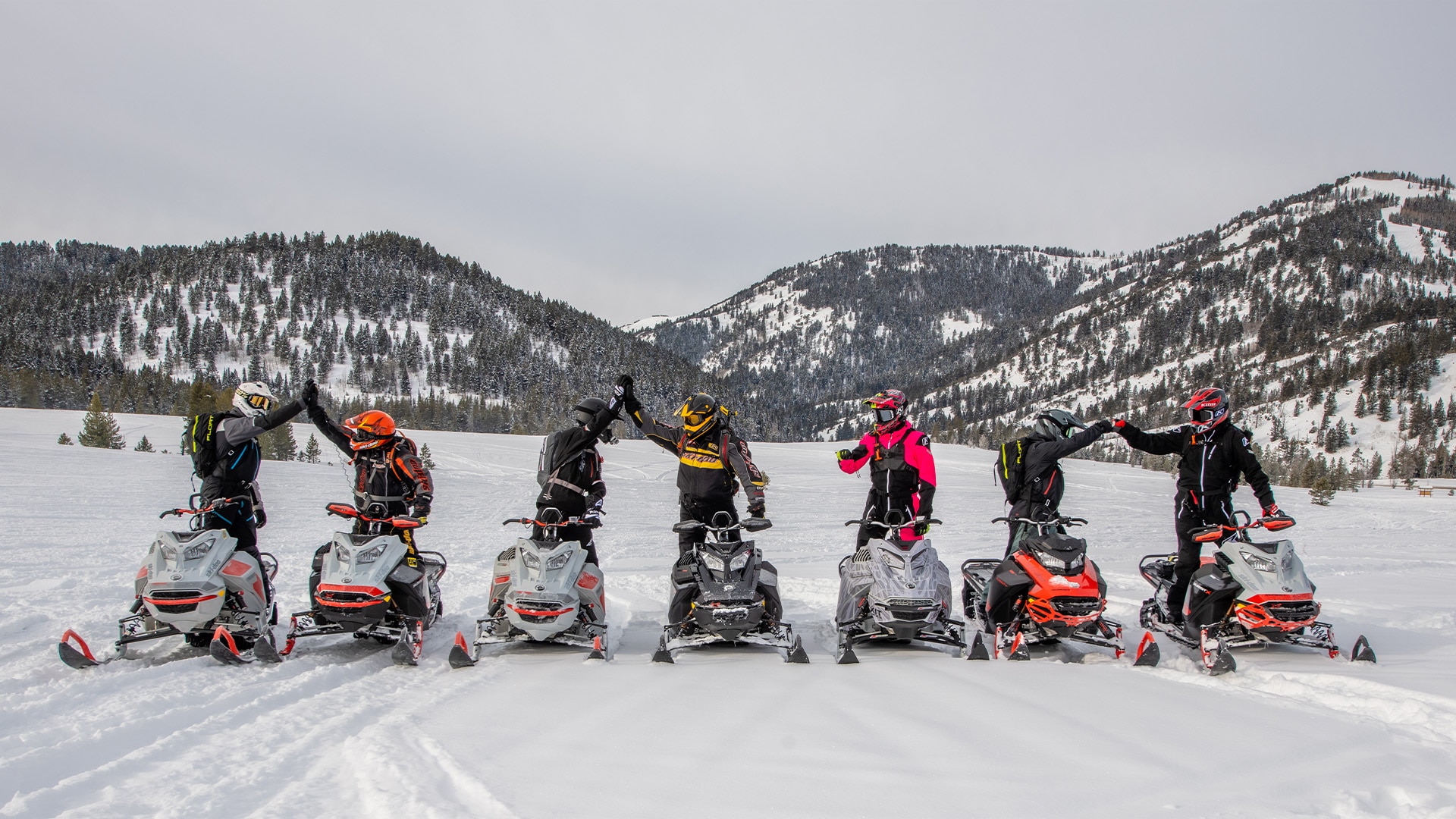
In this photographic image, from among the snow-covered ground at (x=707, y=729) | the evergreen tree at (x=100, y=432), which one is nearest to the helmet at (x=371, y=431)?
the snow-covered ground at (x=707, y=729)

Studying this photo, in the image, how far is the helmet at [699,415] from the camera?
6.96 metres

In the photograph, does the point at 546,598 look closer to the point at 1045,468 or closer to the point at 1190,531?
the point at 1045,468

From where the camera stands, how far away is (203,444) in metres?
6.12

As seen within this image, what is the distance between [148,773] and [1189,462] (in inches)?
304

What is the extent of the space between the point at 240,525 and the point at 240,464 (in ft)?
1.69

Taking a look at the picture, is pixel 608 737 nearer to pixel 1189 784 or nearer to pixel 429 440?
pixel 1189 784

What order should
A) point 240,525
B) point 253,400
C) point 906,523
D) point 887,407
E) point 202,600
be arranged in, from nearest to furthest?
1. point 202,600
2. point 240,525
3. point 253,400
4. point 906,523
5. point 887,407

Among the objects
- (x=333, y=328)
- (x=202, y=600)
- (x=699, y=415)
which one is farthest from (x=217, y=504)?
(x=333, y=328)

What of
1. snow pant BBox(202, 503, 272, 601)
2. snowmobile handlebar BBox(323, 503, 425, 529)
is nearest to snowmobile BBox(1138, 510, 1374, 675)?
snowmobile handlebar BBox(323, 503, 425, 529)

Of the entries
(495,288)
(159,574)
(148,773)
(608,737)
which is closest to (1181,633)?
(608,737)

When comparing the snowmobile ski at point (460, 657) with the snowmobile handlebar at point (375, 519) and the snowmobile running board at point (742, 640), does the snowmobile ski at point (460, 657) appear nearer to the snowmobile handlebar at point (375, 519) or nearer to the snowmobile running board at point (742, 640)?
the snowmobile handlebar at point (375, 519)

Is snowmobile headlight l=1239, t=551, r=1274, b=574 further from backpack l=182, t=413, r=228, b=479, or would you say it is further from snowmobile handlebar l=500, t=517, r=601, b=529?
backpack l=182, t=413, r=228, b=479

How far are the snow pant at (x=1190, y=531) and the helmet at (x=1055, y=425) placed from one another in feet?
3.76

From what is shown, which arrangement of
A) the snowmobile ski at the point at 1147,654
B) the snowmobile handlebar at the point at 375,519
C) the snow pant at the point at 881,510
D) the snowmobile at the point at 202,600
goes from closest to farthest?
the snowmobile at the point at 202,600 → the snowmobile ski at the point at 1147,654 → the snowmobile handlebar at the point at 375,519 → the snow pant at the point at 881,510
